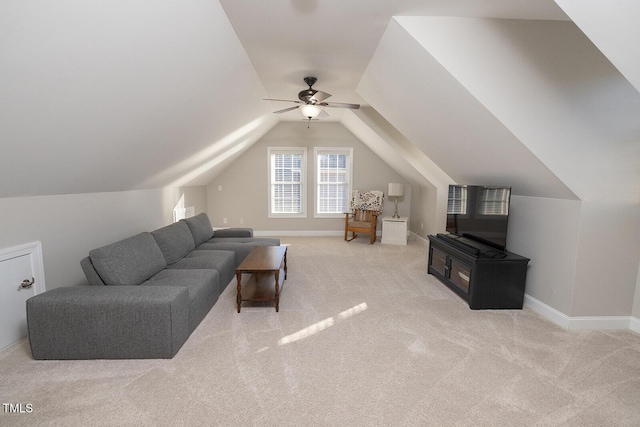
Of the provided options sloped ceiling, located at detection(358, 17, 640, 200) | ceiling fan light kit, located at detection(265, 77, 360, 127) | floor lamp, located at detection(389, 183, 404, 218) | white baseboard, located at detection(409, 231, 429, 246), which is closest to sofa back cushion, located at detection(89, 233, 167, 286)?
ceiling fan light kit, located at detection(265, 77, 360, 127)

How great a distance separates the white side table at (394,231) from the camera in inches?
257

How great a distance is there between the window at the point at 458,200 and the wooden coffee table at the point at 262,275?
2.40 meters

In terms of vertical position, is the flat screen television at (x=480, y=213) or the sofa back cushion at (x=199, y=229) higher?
the flat screen television at (x=480, y=213)

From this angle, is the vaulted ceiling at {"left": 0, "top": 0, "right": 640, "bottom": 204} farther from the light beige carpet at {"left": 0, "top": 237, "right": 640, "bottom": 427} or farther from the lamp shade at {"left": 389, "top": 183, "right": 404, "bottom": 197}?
the lamp shade at {"left": 389, "top": 183, "right": 404, "bottom": 197}

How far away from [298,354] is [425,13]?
9.30ft

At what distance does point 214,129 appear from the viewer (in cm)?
395

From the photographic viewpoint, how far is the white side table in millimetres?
6535

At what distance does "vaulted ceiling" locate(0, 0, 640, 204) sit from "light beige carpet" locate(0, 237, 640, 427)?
1420 mm

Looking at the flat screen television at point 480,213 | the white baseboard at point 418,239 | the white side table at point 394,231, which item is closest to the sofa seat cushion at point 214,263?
the flat screen television at point 480,213

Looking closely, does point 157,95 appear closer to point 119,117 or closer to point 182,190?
point 119,117

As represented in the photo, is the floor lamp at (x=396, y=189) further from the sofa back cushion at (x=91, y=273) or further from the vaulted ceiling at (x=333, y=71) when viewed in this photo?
the sofa back cushion at (x=91, y=273)

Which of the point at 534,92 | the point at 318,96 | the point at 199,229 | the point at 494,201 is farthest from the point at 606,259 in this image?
the point at 199,229

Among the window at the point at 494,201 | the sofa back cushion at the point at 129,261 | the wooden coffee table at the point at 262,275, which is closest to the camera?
the sofa back cushion at the point at 129,261

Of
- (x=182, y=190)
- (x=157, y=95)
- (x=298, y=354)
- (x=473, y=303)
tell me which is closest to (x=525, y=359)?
(x=473, y=303)
